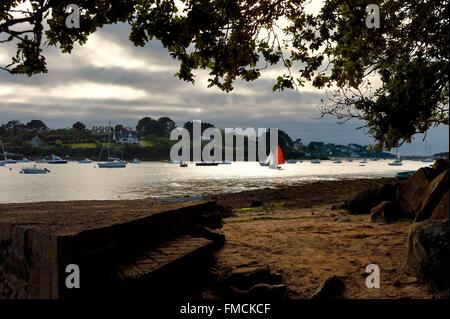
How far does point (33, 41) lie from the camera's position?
9141 millimetres

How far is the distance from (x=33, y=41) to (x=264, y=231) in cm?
702

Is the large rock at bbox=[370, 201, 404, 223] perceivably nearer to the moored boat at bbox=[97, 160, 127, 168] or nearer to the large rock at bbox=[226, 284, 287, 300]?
the large rock at bbox=[226, 284, 287, 300]


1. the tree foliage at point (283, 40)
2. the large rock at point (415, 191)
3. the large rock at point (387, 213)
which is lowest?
the large rock at point (387, 213)

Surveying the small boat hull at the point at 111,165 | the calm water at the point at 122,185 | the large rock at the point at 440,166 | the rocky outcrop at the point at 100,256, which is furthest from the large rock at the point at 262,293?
the small boat hull at the point at 111,165

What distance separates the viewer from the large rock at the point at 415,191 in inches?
432

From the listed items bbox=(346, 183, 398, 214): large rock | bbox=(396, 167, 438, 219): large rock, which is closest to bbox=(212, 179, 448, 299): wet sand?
bbox=(396, 167, 438, 219): large rock

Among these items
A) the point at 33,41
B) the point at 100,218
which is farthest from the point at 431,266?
the point at 33,41

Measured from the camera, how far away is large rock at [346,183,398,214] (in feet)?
47.7

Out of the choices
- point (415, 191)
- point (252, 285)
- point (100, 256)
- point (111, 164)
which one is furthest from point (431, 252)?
point (111, 164)

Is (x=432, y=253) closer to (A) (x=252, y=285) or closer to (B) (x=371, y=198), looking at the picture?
(A) (x=252, y=285)

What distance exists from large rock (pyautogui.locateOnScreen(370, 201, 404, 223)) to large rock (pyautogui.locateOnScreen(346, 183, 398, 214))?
2.64m

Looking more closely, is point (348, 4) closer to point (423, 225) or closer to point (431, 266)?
point (423, 225)

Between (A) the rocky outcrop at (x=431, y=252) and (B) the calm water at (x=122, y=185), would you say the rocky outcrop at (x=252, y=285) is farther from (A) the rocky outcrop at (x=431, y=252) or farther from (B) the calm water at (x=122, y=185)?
(B) the calm water at (x=122, y=185)

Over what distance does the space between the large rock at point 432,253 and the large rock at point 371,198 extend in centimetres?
873
